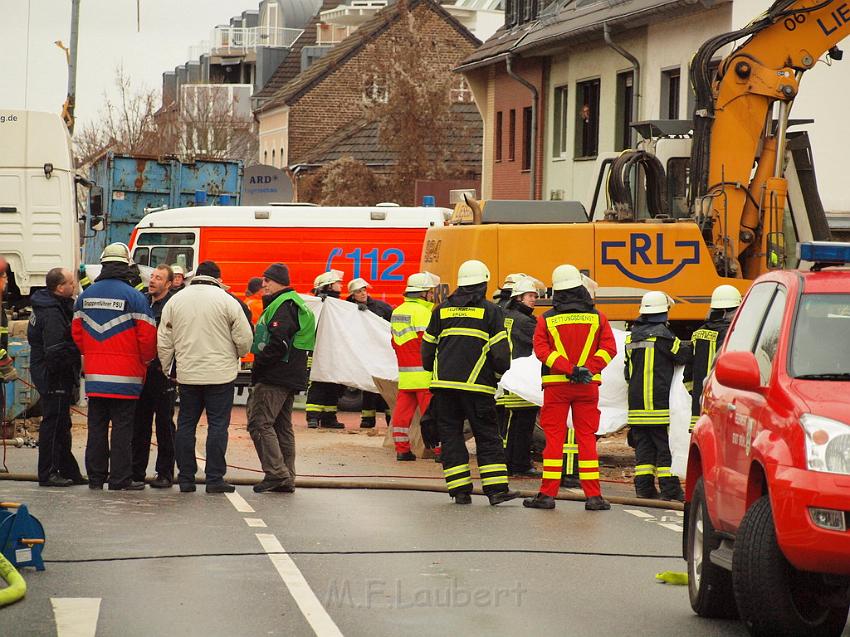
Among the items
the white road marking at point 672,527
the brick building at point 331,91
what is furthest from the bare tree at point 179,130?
the white road marking at point 672,527

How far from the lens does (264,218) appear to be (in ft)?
79.2

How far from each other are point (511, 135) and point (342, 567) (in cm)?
3317

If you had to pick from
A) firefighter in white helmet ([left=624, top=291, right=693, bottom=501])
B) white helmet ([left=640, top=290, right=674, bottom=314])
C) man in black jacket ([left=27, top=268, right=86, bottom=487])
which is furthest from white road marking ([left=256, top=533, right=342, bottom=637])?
white helmet ([left=640, top=290, right=674, bottom=314])

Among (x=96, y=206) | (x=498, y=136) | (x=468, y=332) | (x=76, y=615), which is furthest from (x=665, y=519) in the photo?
(x=498, y=136)

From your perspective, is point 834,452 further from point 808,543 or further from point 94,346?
point 94,346

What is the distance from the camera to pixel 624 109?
34.7 m

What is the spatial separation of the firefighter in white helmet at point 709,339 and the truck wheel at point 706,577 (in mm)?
4371

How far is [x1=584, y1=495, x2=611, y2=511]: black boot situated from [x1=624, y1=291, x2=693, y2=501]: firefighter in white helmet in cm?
91

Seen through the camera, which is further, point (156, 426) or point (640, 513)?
Answer: point (156, 426)

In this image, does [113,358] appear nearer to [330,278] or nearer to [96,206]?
[330,278]

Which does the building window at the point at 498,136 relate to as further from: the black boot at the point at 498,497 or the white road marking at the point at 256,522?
the white road marking at the point at 256,522

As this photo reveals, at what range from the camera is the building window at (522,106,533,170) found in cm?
4069

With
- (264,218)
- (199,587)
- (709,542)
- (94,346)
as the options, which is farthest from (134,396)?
(264,218)

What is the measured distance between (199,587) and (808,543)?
11.6 ft
